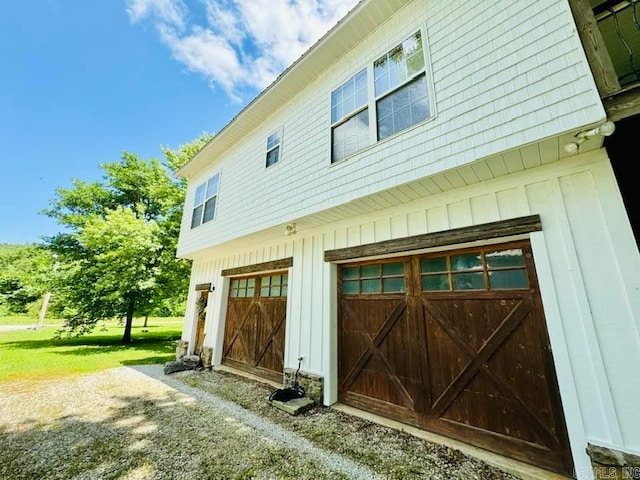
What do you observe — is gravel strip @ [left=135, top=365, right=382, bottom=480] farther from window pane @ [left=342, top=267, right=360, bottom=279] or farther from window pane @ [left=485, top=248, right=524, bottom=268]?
window pane @ [left=485, top=248, right=524, bottom=268]

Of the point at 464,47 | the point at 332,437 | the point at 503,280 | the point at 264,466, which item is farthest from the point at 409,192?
the point at 264,466

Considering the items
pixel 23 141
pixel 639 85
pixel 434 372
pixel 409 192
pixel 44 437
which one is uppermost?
pixel 23 141

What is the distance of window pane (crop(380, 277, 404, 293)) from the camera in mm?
3840

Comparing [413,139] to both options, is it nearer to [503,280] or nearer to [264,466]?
[503,280]

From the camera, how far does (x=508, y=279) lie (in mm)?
2906

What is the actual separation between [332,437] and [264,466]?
950 millimetres

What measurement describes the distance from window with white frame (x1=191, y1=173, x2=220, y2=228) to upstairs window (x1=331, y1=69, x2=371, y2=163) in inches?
172

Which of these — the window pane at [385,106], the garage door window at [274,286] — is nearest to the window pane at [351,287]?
the garage door window at [274,286]

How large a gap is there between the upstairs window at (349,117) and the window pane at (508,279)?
258 centimetres

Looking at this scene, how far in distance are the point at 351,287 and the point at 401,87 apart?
10.9ft

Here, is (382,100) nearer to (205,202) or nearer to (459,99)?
(459,99)

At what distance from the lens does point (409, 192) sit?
338 centimetres

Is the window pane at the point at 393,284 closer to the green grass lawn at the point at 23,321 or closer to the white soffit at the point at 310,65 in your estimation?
the white soffit at the point at 310,65

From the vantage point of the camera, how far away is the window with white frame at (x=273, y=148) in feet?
18.4
